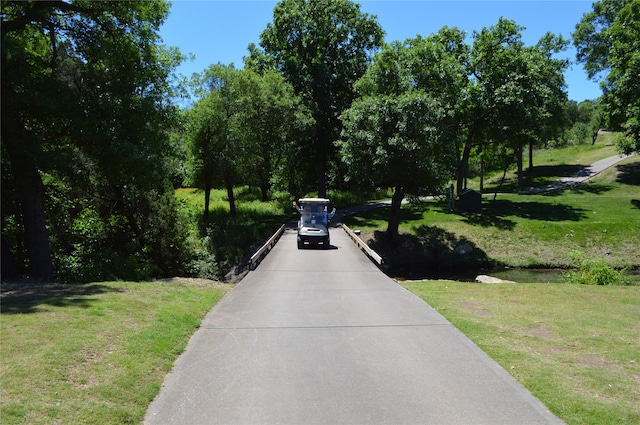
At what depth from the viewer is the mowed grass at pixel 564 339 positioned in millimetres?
6355

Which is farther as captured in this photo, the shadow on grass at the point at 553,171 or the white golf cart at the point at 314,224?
the shadow on grass at the point at 553,171

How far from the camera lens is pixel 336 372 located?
7367 millimetres

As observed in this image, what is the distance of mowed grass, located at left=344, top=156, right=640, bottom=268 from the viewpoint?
2842 cm

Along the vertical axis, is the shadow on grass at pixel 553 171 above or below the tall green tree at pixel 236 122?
below

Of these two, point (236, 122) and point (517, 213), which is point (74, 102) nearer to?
point (236, 122)

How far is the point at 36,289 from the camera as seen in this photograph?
38.2ft

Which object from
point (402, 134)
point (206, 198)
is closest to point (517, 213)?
point (402, 134)

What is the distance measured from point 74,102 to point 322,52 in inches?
1063

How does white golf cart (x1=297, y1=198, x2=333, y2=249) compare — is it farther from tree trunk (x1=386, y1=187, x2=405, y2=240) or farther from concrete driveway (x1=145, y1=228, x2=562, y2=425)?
concrete driveway (x1=145, y1=228, x2=562, y2=425)

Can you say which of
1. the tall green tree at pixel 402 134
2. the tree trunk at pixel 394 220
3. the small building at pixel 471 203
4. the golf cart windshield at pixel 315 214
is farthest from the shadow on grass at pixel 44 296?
the small building at pixel 471 203

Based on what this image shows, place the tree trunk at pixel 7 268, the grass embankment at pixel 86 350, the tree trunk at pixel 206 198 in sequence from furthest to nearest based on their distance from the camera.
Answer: the tree trunk at pixel 206 198
the tree trunk at pixel 7 268
the grass embankment at pixel 86 350

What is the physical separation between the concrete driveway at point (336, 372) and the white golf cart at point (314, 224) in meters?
12.4

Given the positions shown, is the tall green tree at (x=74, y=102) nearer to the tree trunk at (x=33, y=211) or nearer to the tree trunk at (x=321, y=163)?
the tree trunk at (x=33, y=211)

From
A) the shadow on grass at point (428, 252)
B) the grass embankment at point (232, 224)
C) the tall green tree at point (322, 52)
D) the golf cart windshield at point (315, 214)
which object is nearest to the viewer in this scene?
the grass embankment at point (232, 224)
